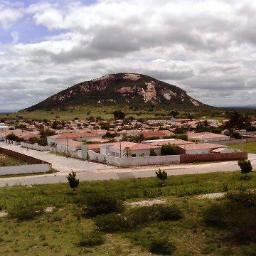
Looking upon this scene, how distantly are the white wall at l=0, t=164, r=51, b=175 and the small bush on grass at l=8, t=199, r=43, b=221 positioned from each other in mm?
18068

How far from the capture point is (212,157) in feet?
200

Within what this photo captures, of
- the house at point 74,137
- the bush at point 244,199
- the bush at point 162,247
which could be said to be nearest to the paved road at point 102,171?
the bush at point 244,199

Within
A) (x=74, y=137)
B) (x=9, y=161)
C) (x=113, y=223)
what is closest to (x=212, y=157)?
(x=9, y=161)

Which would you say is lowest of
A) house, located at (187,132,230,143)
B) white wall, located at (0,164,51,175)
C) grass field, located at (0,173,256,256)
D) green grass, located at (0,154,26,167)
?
grass field, located at (0,173,256,256)

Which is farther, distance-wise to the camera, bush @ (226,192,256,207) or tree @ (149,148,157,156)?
tree @ (149,148,157,156)

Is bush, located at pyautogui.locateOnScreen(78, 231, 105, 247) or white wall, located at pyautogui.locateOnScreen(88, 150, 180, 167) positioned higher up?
white wall, located at pyautogui.locateOnScreen(88, 150, 180, 167)

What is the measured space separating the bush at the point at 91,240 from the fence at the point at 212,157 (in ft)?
117

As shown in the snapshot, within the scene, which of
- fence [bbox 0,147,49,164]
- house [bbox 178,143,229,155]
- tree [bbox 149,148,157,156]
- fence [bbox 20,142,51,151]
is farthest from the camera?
fence [bbox 20,142,51,151]

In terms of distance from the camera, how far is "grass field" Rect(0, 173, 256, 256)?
22.4 m

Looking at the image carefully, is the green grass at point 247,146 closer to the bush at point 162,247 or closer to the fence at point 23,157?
the fence at point 23,157

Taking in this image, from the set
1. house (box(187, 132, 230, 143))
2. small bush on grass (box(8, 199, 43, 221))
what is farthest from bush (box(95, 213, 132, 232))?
house (box(187, 132, 230, 143))

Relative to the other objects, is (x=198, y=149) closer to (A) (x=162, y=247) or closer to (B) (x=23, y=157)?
(B) (x=23, y=157)

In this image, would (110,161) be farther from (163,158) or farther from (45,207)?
(45,207)

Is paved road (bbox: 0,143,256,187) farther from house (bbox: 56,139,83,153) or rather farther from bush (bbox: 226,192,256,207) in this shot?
bush (bbox: 226,192,256,207)
